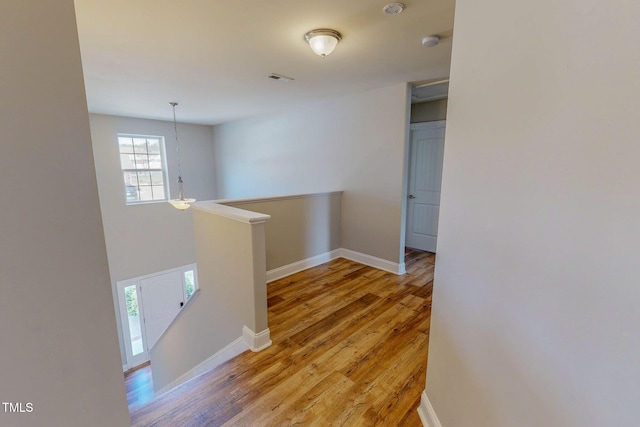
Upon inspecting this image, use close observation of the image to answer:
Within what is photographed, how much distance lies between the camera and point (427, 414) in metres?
1.46

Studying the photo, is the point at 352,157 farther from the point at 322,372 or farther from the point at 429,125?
the point at 322,372

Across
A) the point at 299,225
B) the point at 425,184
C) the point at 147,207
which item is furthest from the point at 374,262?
the point at 147,207

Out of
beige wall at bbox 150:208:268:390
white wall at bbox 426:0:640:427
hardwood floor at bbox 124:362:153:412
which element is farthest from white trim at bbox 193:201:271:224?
hardwood floor at bbox 124:362:153:412

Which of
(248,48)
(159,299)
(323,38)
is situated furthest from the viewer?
(159,299)

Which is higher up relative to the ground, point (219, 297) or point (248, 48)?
point (248, 48)

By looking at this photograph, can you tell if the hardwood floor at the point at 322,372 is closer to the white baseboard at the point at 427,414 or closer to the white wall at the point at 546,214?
the white baseboard at the point at 427,414

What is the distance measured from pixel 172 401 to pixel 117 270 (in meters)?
4.73

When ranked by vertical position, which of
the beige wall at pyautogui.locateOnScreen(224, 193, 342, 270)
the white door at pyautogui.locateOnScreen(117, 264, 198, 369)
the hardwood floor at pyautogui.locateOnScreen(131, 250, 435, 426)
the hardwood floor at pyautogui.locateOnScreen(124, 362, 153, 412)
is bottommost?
the hardwood floor at pyautogui.locateOnScreen(124, 362, 153, 412)

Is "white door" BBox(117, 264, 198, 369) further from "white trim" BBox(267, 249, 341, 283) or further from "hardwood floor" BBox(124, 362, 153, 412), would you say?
"white trim" BBox(267, 249, 341, 283)

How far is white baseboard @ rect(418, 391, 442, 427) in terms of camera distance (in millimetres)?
1374

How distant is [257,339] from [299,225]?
1.70 m

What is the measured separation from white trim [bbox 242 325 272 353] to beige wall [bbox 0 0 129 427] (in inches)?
55.0

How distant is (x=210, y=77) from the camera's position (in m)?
3.07

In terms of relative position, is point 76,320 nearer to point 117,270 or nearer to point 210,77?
point 210,77
